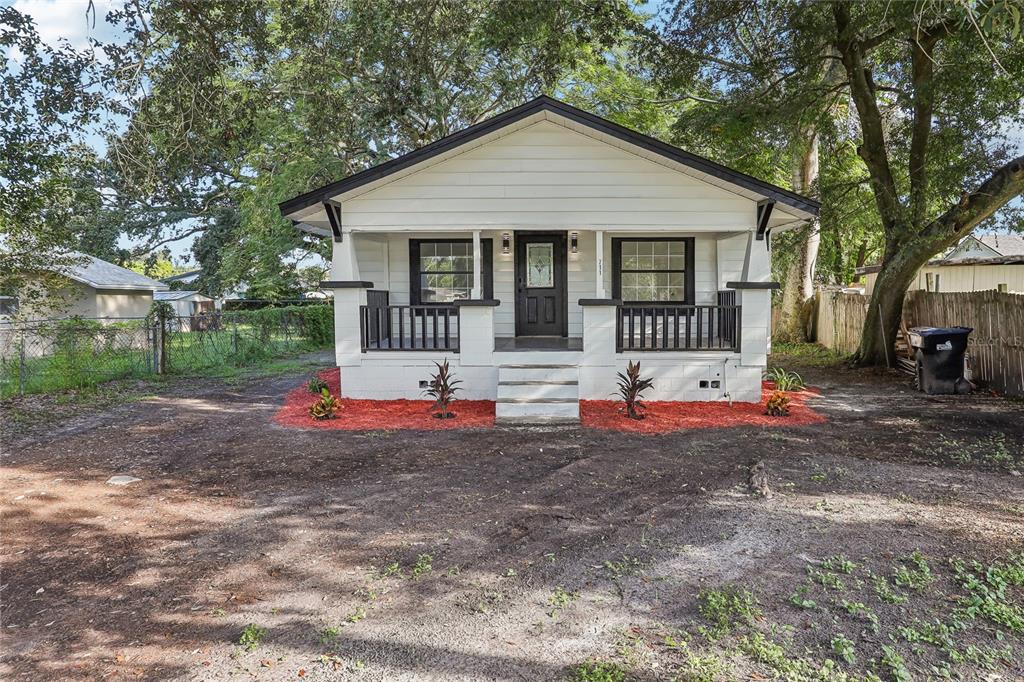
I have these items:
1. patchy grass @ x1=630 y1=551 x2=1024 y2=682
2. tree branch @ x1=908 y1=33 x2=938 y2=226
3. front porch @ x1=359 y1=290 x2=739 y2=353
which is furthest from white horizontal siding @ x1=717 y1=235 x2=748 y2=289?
patchy grass @ x1=630 y1=551 x2=1024 y2=682

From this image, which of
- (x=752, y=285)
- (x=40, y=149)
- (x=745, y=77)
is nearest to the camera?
(x=40, y=149)

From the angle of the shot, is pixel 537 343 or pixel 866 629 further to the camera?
pixel 537 343

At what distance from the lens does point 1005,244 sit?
88.6 ft

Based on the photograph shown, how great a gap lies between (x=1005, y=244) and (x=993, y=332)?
22.9 m

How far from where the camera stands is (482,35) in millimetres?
13523

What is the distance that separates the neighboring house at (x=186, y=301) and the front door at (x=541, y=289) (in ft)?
80.4

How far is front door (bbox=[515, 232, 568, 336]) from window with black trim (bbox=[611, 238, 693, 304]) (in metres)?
1.02

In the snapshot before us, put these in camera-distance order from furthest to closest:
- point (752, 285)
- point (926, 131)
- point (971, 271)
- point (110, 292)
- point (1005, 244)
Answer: point (1005, 244) → point (971, 271) → point (110, 292) → point (926, 131) → point (752, 285)

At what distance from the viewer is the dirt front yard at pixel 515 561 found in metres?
2.80

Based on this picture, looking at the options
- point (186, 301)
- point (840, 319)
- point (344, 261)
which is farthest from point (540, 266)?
point (186, 301)

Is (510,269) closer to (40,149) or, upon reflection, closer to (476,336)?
(476,336)

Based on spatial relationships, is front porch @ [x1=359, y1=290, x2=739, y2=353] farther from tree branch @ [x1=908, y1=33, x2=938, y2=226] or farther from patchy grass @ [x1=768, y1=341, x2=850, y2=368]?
patchy grass @ [x1=768, y1=341, x2=850, y2=368]

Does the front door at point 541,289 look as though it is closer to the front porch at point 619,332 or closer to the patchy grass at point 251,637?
the front porch at point 619,332

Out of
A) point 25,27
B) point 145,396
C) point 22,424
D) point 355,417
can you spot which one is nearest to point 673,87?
point 355,417
